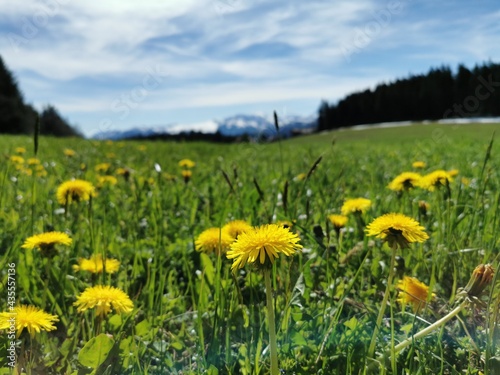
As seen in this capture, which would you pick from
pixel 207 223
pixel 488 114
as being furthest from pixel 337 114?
pixel 207 223

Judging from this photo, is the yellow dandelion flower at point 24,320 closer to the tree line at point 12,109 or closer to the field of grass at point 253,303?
the field of grass at point 253,303

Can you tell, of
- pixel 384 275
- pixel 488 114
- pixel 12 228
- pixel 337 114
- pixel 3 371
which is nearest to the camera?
pixel 3 371

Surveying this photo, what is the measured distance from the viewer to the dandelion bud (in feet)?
2.81

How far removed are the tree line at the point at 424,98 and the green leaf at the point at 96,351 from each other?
58624mm

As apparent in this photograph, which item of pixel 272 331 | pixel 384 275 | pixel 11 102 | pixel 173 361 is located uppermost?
pixel 11 102

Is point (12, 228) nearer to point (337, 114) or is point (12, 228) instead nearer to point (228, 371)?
point (228, 371)

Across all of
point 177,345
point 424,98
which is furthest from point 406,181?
point 424,98

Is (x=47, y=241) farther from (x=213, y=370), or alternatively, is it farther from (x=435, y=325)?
(x=435, y=325)

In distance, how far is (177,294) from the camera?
1.54 m

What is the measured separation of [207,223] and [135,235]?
33cm

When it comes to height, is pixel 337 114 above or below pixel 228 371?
above

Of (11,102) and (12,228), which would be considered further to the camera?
(11,102)

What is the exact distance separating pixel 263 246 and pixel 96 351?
1.62ft

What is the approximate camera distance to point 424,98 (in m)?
63.3
